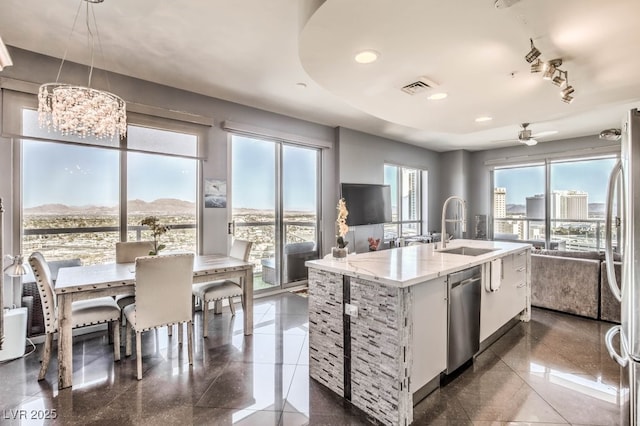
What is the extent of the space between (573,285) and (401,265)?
296 cm

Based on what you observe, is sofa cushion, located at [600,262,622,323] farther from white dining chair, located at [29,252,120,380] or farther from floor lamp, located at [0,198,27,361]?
floor lamp, located at [0,198,27,361]

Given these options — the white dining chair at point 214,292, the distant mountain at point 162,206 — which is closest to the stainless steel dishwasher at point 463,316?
the white dining chair at point 214,292

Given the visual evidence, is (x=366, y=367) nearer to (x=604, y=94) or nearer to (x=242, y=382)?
(x=242, y=382)

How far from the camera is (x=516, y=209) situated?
754 cm

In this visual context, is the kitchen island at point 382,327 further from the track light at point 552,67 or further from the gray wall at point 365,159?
the gray wall at point 365,159

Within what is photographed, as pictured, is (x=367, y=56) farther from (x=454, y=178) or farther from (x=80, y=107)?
(x=454, y=178)

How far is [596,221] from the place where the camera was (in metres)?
6.39

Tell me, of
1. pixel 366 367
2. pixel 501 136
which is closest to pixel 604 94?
pixel 366 367

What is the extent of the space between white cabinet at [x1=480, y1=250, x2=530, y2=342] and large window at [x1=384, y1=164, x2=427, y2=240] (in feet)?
11.0

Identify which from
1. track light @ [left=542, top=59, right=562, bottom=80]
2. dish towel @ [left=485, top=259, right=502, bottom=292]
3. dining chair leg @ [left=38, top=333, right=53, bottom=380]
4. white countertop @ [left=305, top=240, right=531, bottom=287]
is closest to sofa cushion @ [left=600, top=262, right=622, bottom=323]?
white countertop @ [left=305, top=240, right=531, bottom=287]

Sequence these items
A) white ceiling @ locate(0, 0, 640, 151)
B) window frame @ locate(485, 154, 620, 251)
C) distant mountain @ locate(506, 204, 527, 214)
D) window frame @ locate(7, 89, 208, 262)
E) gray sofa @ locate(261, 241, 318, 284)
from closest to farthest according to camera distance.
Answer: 1. white ceiling @ locate(0, 0, 640, 151)
2. window frame @ locate(7, 89, 208, 262)
3. gray sofa @ locate(261, 241, 318, 284)
4. window frame @ locate(485, 154, 620, 251)
5. distant mountain @ locate(506, 204, 527, 214)

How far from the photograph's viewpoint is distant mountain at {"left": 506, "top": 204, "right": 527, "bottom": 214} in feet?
24.3

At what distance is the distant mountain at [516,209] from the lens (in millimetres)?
7418

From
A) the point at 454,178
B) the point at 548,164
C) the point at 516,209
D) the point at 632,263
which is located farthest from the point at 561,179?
the point at 632,263
